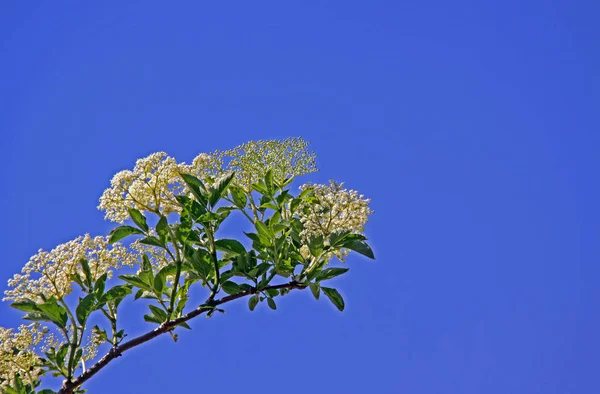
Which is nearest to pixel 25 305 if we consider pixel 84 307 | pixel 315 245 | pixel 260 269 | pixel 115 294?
pixel 84 307

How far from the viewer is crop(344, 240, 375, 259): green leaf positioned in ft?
7.84

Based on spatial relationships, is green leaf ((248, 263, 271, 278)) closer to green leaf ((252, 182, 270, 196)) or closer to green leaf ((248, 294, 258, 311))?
green leaf ((248, 294, 258, 311))

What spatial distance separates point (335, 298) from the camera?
8.09ft

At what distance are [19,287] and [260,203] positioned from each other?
3.40 feet

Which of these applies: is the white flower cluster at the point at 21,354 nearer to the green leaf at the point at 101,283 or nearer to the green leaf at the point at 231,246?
the green leaf at the point at 101,283

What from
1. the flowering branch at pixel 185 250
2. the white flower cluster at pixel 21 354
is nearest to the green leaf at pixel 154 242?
the flowering branch at pixel 185 250

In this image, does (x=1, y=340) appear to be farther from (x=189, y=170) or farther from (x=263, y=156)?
(x=263, y=156)

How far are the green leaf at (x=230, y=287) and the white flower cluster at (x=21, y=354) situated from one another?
3.30 ft

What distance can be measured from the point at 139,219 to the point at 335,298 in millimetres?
781

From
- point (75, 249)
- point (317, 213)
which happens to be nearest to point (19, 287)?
point (75, 249)

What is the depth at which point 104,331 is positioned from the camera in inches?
106

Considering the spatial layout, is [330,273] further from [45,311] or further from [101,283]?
[45,311]

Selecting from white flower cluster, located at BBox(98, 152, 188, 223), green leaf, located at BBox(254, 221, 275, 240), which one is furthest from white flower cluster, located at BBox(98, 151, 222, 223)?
green leaf, located at BBox(254, 221, 275, 240)

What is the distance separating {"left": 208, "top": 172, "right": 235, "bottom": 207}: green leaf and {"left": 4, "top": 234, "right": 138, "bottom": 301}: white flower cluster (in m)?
0.55
